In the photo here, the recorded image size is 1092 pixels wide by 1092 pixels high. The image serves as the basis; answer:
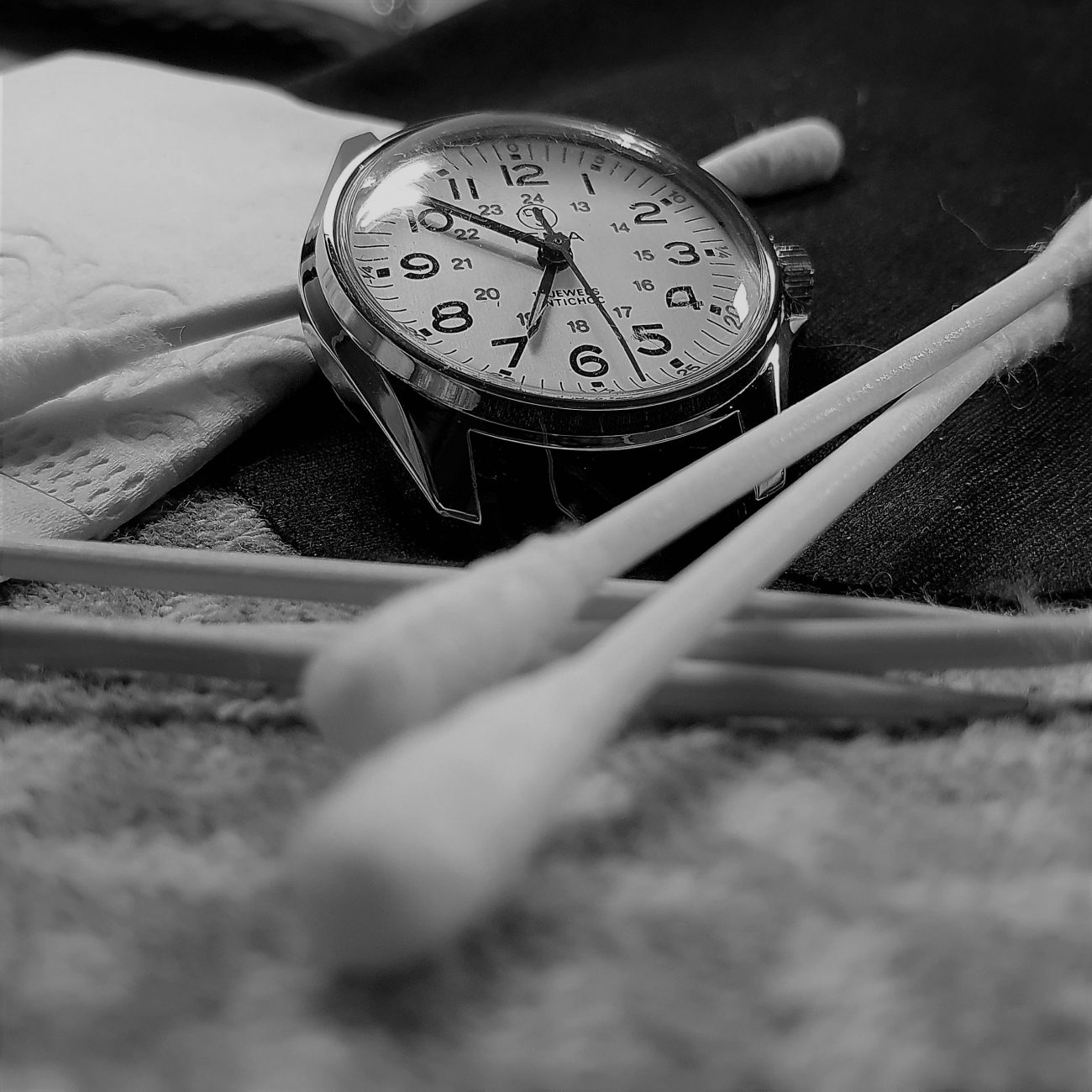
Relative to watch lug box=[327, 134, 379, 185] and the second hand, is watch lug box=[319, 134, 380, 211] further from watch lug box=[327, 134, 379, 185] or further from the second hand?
the second hand

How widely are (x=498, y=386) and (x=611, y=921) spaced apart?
0.30 metres

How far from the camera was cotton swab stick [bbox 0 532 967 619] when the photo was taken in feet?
1.48

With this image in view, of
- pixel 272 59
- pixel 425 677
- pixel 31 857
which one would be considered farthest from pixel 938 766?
pixel 272 59

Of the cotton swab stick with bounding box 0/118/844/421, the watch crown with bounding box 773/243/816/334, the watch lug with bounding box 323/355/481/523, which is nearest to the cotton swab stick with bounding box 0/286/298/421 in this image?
the cotton swab stick with bounding box 0/118/844/421

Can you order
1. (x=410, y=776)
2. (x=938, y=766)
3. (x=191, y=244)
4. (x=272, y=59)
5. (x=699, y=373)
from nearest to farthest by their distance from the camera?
A: (x=410, y=776), (x=938, y=766), (x=699, y=373), (x=191, y=244), (x=272, y=59)

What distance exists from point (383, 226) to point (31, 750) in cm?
34

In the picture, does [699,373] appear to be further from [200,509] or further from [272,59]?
[272,59]

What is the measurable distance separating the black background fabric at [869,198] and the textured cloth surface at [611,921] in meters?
0.17

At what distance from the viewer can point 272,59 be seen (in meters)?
1.25

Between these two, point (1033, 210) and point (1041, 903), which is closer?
point (1041, 903)

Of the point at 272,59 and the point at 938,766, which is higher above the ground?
the point at 272,59

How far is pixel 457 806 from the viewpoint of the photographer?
10.7 inches

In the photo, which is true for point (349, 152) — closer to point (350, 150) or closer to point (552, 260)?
point (350, 150)

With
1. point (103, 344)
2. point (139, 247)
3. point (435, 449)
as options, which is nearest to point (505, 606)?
A: point (435, 449)
